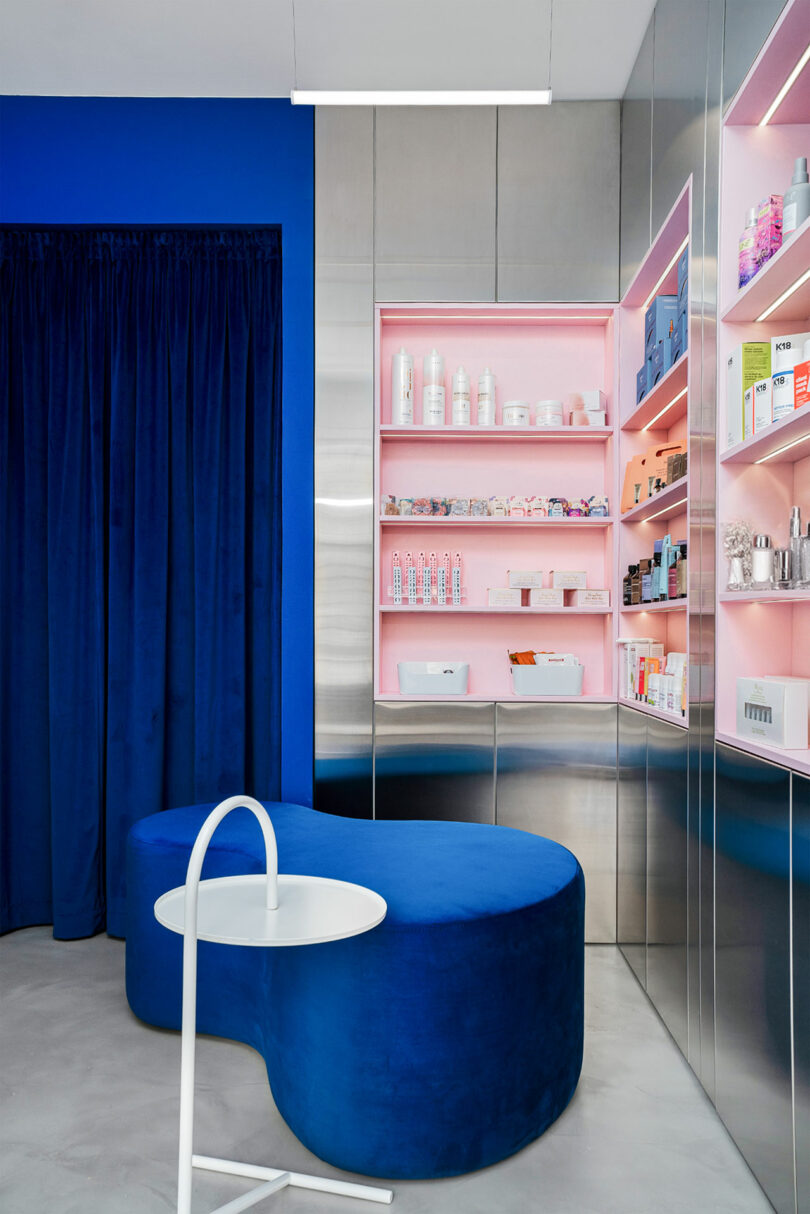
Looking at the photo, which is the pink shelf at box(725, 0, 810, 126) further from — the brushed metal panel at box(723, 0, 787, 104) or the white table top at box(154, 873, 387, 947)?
the white table top at box(154, 873, 387, 947)

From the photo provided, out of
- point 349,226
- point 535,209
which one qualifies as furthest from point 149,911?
point 535,209

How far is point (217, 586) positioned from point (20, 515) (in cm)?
Answer: 91

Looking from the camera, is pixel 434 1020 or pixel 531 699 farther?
pixel 531 699

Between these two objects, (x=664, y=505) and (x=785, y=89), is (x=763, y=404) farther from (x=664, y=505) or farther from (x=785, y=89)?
(x=664, y=505)

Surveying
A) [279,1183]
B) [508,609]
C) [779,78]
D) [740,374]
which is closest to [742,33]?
[779,78]

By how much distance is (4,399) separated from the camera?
3.66 meters

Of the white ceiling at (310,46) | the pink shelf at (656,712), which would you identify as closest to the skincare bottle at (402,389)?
the white ceiling at (310,46)

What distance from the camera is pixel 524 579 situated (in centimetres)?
353

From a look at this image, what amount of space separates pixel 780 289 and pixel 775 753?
3.60ft

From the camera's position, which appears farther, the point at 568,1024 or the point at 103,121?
the point at 103,121

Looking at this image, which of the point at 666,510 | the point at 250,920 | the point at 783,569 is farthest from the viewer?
the point at 666,510

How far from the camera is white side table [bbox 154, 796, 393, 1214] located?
4.96 feet

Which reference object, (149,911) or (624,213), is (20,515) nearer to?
(149,911)


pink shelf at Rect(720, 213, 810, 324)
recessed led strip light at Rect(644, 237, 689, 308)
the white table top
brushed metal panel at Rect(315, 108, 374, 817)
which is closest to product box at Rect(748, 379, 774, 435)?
pink shelf at Rect(720, 213, 810, 324)
